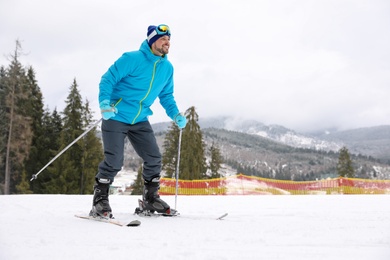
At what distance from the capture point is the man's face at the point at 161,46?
12.9 feet

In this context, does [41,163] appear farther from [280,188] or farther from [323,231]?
[323,231]

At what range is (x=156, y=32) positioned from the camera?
393 centimetres

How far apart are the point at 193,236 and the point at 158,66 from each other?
2.09 m

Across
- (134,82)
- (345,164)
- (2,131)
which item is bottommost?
(134,82)

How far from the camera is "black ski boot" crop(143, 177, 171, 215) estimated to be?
13.7ft

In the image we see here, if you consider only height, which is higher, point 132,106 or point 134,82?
point 134,82

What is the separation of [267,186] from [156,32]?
18421 millimetres

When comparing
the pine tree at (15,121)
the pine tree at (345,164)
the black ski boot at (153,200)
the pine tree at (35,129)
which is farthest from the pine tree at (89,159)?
the pine tree at (345,164)

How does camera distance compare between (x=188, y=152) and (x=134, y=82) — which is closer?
(x=134, y=82)

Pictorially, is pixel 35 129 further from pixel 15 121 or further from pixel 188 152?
pixel 188 152

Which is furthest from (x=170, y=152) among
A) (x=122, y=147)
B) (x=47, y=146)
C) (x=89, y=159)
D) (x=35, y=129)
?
(x=122, y=147)

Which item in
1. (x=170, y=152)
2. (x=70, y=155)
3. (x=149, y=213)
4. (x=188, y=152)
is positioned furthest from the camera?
(x=170, y=152)

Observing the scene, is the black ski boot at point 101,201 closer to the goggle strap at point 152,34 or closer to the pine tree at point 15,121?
the goggle strap at point 152,34

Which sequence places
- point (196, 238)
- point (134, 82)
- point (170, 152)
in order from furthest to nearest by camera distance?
point (170, 152), point (134, 82), point (196, 238)
